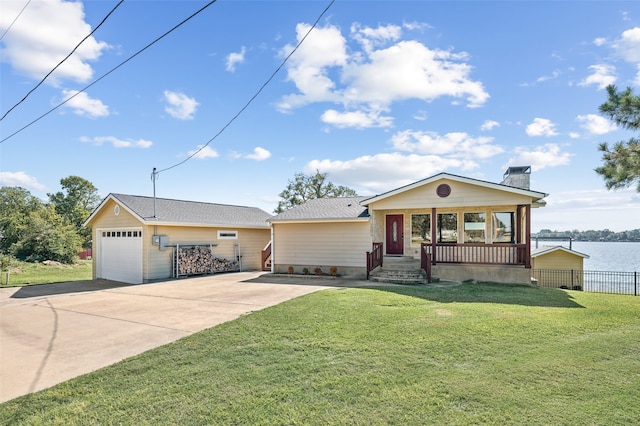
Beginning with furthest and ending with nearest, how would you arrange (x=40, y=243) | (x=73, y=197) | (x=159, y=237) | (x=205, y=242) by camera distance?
1. (x=73, y=197)
2. (x=40, y=243)
3. (x=205, y=242)
4. (x=159, y=237)

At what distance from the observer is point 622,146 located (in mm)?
8148

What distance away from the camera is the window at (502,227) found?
44.0 ft

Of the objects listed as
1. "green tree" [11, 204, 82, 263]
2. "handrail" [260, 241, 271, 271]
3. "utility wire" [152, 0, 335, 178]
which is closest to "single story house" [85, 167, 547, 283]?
"handrail" [260, 241, 271, 271]

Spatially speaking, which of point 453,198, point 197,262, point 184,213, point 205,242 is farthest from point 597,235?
point 184,213

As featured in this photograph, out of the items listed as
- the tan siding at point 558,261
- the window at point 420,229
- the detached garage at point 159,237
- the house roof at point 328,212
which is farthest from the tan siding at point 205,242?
the tan siding at point 558,261

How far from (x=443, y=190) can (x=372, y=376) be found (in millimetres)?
10295

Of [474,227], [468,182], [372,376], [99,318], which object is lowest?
[99,318]

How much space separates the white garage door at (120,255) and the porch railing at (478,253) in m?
11.8

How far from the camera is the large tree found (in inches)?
309

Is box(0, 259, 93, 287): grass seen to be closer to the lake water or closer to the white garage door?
the white garage door

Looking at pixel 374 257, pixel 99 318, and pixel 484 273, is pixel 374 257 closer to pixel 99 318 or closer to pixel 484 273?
pixel 484 273

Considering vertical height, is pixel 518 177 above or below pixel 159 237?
above

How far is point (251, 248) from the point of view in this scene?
1914cm

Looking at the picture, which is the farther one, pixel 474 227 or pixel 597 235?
pixel 597 235
